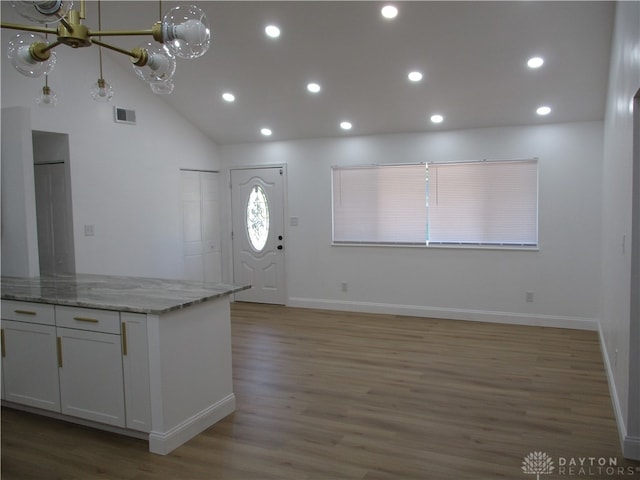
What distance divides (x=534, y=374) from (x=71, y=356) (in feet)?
12.0

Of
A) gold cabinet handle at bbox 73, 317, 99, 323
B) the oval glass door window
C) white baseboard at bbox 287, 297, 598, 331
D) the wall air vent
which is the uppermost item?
the wall air vent

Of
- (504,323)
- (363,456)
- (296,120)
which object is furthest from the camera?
(296,120)

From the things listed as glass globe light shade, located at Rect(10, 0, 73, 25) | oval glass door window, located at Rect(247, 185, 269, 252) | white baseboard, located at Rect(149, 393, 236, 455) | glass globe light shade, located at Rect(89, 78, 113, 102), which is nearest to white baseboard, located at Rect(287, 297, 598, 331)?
oval glass door window, located at Rect(247, 185, 269, 252)

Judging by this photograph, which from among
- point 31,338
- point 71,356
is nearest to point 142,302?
point 71,356

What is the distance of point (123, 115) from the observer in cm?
607

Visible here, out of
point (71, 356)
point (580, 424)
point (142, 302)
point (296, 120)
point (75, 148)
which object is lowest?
point (580, 424)

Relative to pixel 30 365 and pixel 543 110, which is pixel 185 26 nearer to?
pixel 30 365

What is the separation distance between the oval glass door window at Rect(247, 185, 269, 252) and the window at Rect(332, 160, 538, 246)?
111 cm

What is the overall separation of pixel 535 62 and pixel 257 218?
4.32 meters

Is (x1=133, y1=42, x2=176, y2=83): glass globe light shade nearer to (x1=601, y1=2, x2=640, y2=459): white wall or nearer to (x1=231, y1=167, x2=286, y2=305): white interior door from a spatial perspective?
(x1=601, y1=2, x2=640, y2=459): white wall

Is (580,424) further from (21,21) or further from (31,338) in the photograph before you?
(21,21)

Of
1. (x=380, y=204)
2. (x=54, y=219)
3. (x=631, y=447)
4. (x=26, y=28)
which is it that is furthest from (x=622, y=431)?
(x=54, y=219)

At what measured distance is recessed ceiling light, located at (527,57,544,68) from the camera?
4.77m

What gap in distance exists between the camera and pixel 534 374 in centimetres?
444
